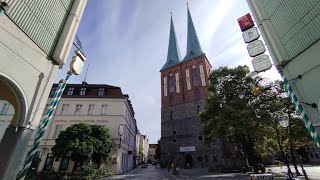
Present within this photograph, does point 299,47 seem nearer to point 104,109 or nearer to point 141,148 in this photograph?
point 104,109

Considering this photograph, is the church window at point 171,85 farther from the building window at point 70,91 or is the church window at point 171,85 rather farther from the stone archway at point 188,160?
the building window at point 70,91

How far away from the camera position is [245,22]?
8.92m

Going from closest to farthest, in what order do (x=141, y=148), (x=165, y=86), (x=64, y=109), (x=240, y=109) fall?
(x=240, y=109)
(x=64, y=109)
(x=165, y=86)
(x=141, y=148)

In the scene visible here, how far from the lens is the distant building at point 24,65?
224 inches

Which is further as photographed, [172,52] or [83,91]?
[172,52]

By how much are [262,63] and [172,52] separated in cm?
5120


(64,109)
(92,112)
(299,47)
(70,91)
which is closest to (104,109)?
(92,112)

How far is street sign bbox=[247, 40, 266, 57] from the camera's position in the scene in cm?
808

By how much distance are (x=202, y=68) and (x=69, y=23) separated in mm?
41078

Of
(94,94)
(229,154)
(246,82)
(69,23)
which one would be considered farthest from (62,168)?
(229,154)

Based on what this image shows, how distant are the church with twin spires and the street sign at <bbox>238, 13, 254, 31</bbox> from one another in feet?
107

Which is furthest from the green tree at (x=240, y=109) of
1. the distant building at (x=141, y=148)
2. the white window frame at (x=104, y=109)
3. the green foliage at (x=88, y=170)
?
the distant building at (x=141, y=148)

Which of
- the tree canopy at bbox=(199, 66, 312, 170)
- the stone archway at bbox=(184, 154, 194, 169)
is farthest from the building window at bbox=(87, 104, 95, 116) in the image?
the stone archway at bbox=(184, 154, 194, 169)

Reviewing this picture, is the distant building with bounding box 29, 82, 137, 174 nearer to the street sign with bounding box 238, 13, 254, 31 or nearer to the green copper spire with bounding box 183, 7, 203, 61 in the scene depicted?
the street sign with bounding box 238, 13, 254, 31
